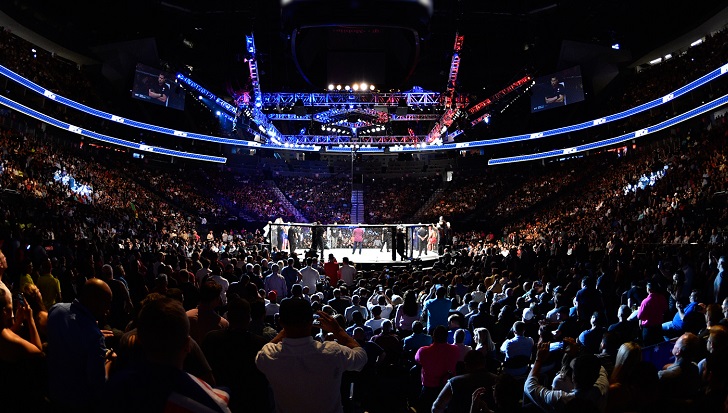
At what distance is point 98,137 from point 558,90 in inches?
1216

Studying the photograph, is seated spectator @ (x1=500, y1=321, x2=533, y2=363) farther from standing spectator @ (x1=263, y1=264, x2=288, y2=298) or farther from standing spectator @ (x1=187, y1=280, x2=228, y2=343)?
standing spectator @ (x1=263, y1=264, x2=288, y2=298)

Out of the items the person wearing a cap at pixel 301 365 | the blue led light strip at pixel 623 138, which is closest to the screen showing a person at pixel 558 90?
the blue led light strip at pixel 623 138

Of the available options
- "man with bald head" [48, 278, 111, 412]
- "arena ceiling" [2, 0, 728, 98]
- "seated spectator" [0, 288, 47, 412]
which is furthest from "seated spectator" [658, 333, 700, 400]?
"arena ceiling" [2, 0, 728, 98]

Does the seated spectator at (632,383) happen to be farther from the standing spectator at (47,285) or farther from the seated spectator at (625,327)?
the standing spectator at (47,285)

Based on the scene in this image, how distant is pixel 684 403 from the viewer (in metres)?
3.37

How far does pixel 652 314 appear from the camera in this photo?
27.3ft

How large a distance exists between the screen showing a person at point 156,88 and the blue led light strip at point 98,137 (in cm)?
351

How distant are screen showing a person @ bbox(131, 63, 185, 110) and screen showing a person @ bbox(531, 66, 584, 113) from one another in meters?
24.4

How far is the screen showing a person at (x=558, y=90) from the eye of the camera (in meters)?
38.5

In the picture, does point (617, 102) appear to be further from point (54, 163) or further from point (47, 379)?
point (47, 379)

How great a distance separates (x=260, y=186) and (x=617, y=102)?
27435mm

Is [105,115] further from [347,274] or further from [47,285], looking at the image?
[47,285]

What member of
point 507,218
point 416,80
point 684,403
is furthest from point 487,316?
point 416,80

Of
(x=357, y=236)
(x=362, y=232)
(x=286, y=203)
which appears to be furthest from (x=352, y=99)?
(x=286, y=203)
